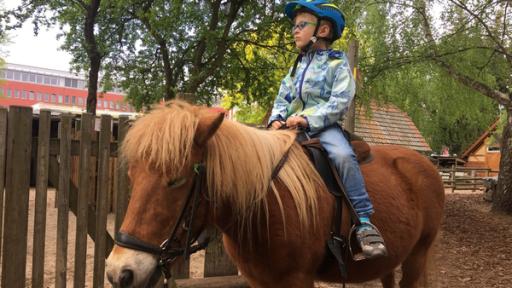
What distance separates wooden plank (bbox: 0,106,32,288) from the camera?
3916 mm

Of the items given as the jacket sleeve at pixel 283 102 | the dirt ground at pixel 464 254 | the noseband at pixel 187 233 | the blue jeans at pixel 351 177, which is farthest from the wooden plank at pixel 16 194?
the blue jeans at pixel 351 177

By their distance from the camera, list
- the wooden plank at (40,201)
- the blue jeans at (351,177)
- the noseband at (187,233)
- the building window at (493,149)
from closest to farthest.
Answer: the noseband at (187,233), the blue jeans at (351,177), the wooden plank at (40,201), the building window at (493,149)

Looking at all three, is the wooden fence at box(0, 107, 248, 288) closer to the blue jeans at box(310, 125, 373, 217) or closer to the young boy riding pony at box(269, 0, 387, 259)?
the young boy riding pony at box(269, 0, 387, 259)

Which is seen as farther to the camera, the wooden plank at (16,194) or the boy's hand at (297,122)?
the wooden plank at (16,194)

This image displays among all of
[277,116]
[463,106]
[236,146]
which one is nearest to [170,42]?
[463,106]

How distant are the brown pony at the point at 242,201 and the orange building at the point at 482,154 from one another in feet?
164

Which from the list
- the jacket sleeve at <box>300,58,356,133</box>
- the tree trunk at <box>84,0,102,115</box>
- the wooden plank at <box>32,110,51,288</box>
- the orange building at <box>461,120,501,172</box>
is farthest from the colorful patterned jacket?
the orange building at <box>461,120,501,172</box>

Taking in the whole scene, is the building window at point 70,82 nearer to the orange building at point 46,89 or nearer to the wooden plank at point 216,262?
the orange building at point 46,89

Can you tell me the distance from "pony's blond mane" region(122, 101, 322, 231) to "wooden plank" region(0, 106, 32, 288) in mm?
2134

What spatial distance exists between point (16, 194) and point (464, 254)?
A: 784 centimetres

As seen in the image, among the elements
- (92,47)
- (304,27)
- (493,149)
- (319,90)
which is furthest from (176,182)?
(493,149)

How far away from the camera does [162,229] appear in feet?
6.71

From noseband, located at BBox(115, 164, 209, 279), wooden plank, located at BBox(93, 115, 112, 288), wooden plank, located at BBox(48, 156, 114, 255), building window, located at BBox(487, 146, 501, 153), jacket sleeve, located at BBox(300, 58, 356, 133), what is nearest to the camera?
noseband, located at BBox(115, 164, 209, 279)

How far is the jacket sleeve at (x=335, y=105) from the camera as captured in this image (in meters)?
2.92
